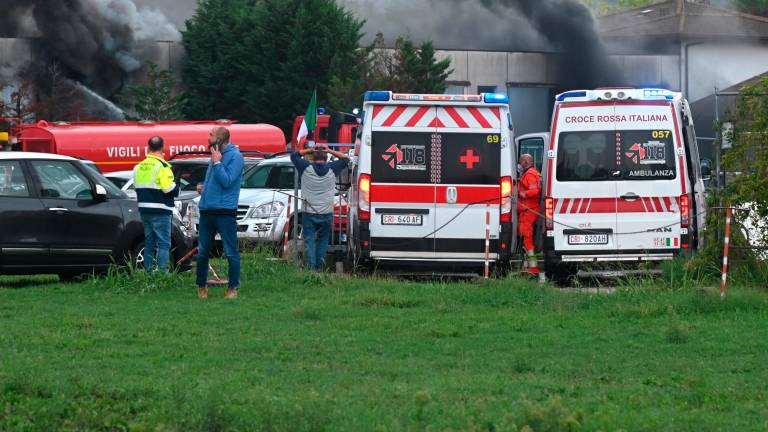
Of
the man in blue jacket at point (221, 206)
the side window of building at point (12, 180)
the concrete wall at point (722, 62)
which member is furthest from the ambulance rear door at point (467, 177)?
the concrete wall at point (722, 62)

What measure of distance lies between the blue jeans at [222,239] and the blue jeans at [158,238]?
1.73 meters

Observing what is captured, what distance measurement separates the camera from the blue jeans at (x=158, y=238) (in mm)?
15375

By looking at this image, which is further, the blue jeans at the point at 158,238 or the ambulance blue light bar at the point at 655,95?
the ambulance blue light bar at the point at 655,95

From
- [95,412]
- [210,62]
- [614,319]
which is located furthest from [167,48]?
[95,412]

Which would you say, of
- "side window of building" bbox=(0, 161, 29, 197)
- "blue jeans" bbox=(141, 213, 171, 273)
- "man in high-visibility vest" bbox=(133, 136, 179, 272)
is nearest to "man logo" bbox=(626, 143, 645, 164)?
"man in high-visibility vest" bbox=(133, 136, 179, 272)

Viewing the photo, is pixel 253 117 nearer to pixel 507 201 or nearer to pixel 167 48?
pixel 167 48

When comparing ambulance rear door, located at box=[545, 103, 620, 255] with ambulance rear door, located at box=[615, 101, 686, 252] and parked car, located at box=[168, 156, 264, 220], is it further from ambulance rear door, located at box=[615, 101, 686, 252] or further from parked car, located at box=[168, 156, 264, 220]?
parked car, located at box=[168, 156, 264, 220]

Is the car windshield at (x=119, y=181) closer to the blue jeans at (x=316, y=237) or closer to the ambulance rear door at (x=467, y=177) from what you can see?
the blue jeans at (x=316, y=237)

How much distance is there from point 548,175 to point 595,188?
0.60 metres

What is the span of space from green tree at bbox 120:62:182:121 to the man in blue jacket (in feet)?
113

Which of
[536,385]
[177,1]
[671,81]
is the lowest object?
[536,385]

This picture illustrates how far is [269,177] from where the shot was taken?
74.4ft

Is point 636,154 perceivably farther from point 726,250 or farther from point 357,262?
point 357,262

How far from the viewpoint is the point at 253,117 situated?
54.0m
